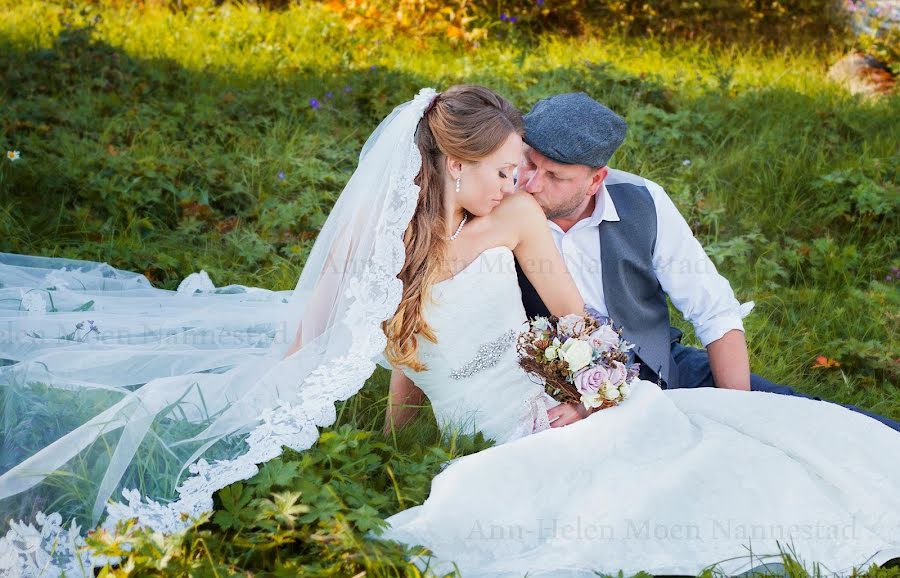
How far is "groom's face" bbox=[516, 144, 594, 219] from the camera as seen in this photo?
366cm

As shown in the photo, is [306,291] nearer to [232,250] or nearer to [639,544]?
[639,544]

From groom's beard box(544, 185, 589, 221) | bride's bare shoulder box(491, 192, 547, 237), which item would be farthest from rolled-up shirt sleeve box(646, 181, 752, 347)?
bride's bare shoulder box(491, 192, 547, 237)

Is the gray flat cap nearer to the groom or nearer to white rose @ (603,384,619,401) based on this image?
the groom

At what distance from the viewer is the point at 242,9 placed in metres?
8.89

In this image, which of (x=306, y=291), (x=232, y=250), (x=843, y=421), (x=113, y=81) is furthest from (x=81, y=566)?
(x=113, y=81)

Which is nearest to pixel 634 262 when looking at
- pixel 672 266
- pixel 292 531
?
pixel 672 266

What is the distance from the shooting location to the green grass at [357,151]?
513 cm

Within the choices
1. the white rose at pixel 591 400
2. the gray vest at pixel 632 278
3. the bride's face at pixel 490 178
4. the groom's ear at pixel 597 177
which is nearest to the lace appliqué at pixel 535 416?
the white rose at pixel 591 400

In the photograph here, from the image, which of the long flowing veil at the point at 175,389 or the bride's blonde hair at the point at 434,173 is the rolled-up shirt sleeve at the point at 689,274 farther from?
the long flowing veil at the point at 175,389

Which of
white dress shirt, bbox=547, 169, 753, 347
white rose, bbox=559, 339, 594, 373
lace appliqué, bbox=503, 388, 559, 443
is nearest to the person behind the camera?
white rose, bbox=559, 339, 594, 373

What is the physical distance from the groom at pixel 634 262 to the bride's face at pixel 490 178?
35cm

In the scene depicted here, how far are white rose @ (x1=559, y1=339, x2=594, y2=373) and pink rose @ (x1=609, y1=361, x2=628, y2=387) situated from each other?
0.09 m

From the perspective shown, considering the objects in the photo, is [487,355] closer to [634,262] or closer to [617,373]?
[617,373]

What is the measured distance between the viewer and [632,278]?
3822 millimetres
